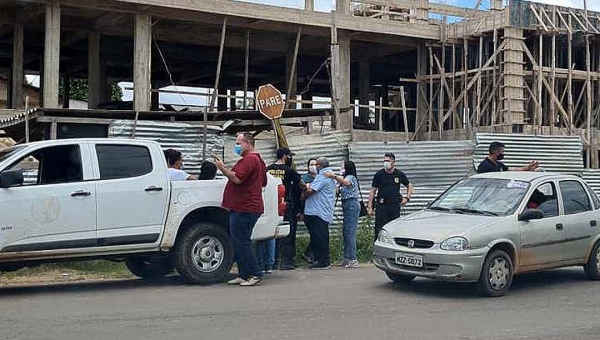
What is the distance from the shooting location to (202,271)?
973 centimetres

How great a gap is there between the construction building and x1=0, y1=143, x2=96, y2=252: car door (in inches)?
321

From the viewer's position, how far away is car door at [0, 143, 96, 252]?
336 inches

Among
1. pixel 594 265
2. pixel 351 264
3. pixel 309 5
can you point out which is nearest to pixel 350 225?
pixel 351 264

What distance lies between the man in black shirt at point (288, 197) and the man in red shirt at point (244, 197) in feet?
5.09

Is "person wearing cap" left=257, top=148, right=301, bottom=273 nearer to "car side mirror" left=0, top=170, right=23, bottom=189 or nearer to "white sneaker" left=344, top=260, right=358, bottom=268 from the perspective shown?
"white sneaker" left=344, top=260, right=358, bottom=268

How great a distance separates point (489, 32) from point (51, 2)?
38.4ft

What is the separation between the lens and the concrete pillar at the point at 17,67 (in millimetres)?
21828

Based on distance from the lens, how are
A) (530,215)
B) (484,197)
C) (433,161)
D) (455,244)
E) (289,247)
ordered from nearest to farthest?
(455,244), (530,215), (484,197), (289,247), (433,161)

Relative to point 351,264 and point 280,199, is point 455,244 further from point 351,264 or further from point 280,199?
point 351,264

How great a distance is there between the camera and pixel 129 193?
362 inches

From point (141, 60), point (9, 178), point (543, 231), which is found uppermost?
point (141, 60)

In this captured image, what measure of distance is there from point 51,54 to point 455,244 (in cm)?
1354

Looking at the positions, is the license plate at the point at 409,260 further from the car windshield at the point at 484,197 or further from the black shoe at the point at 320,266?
the black shoe at the point at 320,266

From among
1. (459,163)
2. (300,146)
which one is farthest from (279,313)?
(459,163)
